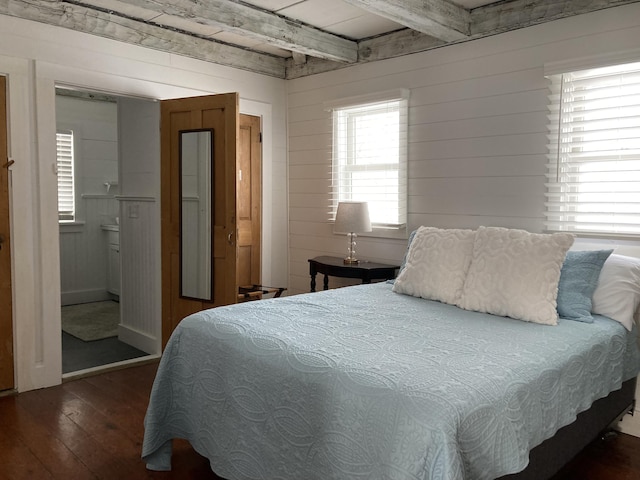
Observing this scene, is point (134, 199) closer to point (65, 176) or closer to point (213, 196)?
point (213, 196)

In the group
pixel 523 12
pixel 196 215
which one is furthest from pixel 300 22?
pixel 196 215

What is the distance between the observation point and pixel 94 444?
284 centimetres

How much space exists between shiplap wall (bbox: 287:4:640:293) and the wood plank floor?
1427 millimetres

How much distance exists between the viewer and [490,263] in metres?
2.88

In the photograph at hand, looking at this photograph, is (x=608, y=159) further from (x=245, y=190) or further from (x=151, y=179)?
(x=151, y=179)

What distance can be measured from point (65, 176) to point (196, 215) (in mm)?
2837

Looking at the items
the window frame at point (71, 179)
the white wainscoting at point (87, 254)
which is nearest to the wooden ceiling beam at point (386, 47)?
the window frame at point (71, 179)

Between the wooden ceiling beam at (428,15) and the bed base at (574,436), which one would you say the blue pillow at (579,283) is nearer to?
the bed base at (574,436)

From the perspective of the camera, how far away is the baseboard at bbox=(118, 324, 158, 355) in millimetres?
4430

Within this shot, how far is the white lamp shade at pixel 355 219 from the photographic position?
4.18 metres

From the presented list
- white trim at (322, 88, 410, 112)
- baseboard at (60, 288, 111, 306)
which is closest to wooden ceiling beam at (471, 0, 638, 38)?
white trim at (322, 88, 410, 112)

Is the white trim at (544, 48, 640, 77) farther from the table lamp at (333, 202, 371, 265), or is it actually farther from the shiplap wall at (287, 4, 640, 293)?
the table lamp at (333, 202, 371, 265)

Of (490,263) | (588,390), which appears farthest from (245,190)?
(588,390)

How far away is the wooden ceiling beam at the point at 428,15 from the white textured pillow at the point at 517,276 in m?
1.42
